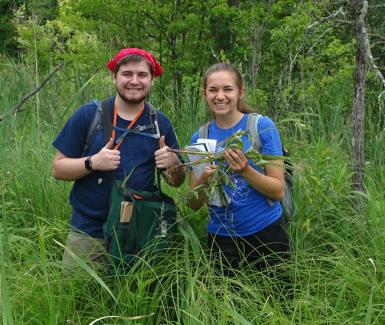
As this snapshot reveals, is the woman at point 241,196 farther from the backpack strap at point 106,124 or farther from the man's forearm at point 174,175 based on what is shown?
the backpack strap at point 106,124

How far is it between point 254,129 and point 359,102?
996 millimetres

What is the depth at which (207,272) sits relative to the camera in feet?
8.01

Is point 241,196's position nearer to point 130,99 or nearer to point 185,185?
point 130,99

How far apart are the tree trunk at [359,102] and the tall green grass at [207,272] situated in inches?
3.6

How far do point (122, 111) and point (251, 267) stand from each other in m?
0.95

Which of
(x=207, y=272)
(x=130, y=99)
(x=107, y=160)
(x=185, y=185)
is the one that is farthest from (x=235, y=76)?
(x=185, y=185)

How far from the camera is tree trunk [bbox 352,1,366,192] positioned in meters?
2.99

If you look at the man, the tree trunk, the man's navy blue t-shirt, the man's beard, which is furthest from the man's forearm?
the tree trunk

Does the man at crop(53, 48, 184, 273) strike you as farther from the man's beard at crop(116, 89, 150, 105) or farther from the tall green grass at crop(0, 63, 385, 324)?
the tall green grass at crop(0, 63, 385, 324)

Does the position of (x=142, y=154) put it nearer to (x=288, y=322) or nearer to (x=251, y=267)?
(x=251, y=267)

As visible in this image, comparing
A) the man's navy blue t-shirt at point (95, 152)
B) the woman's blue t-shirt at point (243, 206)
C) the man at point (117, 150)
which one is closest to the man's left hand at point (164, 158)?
the man at point (117, 150)

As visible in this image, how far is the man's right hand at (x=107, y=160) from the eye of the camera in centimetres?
238

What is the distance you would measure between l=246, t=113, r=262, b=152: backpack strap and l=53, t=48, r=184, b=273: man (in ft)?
1.19

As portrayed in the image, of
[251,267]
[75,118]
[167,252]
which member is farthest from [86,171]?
[251,267]
